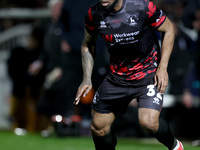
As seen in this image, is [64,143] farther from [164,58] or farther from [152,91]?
[164,58]

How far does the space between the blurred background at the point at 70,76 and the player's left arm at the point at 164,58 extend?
330cm

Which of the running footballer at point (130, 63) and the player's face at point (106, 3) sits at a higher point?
the player's face at point (106, 3)

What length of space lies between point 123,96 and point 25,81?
19.6 feet

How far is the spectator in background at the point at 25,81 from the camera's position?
1252cm

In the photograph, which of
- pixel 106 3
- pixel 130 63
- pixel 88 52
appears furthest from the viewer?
pixel 88 52

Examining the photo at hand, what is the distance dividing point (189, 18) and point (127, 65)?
3543 millimetres

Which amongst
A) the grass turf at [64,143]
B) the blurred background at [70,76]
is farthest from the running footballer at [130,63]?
the blurred background at [70,76]

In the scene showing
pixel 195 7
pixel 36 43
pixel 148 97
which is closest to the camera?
pixel 148 97

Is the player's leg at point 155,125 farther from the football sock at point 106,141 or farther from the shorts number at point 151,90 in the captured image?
the football sock at point 106,141

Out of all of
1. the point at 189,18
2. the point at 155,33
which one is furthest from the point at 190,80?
the point at 155,33

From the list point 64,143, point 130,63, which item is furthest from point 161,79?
point 64,143

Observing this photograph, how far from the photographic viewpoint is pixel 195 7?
10.1m

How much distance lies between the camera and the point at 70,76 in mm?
10852

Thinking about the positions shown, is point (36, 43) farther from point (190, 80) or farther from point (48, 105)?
point (190, 80)
